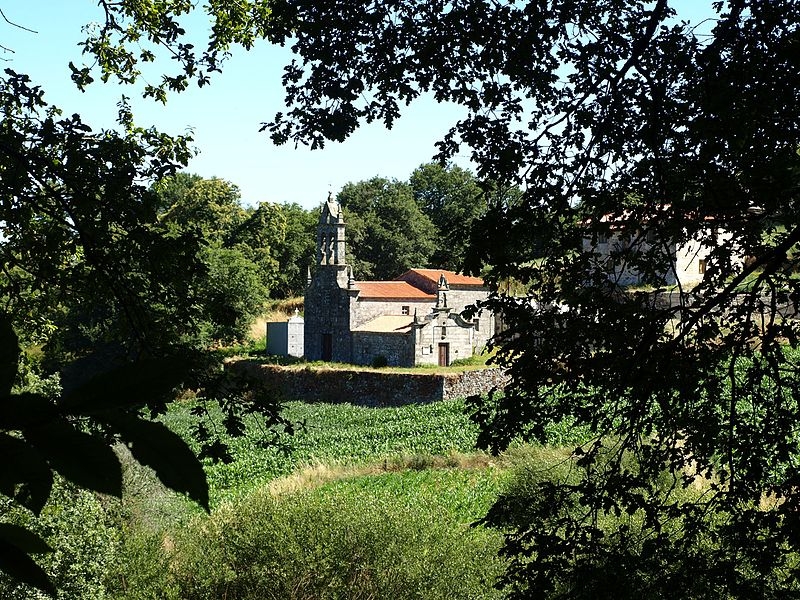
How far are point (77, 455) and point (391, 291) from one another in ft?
133

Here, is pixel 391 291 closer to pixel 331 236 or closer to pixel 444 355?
pixel 331 236

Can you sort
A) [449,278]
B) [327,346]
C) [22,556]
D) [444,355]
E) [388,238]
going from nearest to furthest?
[22,556]
[444,355]
[449,278]
[327,346]
[388,238]

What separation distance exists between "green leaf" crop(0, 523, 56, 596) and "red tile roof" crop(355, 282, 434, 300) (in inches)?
1545

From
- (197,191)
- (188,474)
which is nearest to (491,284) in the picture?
(188,474)

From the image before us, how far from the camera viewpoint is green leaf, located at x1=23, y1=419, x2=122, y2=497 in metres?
0.65

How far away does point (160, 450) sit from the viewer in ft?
2.25

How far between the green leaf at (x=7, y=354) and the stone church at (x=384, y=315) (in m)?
35.0

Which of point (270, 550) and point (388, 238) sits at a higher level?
point (388, 238)

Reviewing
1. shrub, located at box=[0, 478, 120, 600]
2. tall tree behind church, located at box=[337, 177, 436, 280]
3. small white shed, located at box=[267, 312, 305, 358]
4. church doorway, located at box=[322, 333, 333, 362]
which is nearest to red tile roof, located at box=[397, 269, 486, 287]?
church doorway, located at box=[322, 333, 333, 362]

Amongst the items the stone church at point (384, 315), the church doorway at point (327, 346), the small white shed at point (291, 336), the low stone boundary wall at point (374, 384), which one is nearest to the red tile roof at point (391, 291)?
the stone church at point (384, 315)

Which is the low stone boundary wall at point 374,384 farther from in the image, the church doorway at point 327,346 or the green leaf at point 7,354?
the green leaf at point 7,354

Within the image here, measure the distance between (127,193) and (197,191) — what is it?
49.8 m

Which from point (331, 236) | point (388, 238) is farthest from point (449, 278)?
point (388, 238)

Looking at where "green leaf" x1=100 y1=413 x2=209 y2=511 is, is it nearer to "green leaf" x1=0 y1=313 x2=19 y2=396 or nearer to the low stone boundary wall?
"green leaf" x1=0 y1=313 x2=19 y2=396
